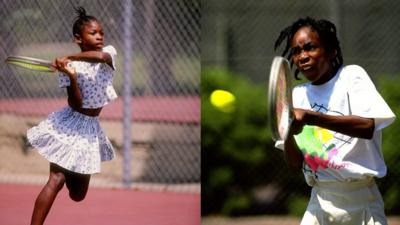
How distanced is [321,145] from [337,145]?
65 millimetres

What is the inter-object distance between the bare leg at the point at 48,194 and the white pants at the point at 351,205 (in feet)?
7.07

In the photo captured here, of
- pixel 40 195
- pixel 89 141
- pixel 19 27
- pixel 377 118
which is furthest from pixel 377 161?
pixel 19 27

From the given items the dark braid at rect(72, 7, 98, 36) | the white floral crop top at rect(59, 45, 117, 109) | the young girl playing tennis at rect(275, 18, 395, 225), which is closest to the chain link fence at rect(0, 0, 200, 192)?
the dark braid at rect(72, 7, 98, 36)

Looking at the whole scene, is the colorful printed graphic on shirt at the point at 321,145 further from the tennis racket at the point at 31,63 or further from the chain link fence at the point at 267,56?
the chain link fence at the point at 267,56

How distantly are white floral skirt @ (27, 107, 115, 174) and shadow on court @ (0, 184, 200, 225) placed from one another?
231mm

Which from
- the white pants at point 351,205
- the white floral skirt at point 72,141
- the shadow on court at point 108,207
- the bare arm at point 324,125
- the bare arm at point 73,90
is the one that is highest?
the bare arm at point 324,125

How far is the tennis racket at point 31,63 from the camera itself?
5.68 meters

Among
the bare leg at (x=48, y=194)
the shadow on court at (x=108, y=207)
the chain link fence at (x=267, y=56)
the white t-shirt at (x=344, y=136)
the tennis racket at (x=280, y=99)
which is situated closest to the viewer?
the tennis racket at (x=280, y=99)

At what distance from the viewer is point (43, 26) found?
19.6ft

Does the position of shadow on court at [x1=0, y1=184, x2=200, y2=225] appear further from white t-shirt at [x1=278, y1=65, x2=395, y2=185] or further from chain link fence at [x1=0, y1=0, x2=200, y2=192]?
white t-shirt at [x1=278, y1=65, x2=395, y2=185]

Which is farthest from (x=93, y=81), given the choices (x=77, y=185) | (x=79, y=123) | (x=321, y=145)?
(x=321, y=145)

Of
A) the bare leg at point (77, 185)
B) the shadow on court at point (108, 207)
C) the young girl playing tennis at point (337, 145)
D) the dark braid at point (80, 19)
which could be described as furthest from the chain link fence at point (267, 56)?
the young girl playing tennis at point (337, 145)

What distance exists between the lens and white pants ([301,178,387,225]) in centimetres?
382

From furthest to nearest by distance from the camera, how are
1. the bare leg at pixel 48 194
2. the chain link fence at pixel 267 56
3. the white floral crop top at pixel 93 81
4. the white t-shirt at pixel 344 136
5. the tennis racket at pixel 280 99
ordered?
the chain link fence at pixel 267 56, the bare leg at pixel 48 194, the white floral crop top at pixel 93 81, the white t-shirt at pixel 344 136, the tennis racket at pixel 280 99
